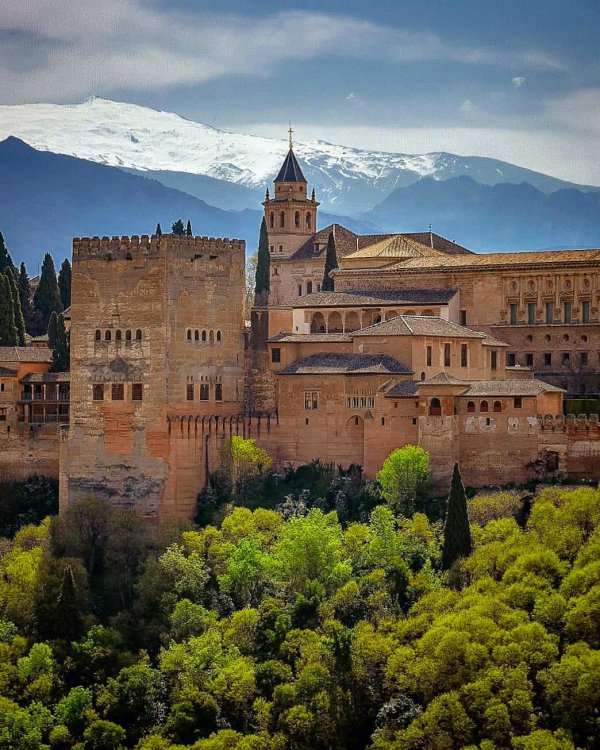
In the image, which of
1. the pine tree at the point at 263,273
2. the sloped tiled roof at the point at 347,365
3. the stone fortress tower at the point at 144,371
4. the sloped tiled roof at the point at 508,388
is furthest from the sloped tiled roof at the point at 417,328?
the pine tree at the point at 263,273

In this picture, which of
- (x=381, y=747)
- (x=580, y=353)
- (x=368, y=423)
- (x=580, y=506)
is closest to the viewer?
(x=381, y=747)

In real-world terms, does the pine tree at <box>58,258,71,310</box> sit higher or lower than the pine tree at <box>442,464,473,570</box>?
higher

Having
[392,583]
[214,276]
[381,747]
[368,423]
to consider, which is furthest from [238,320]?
[381,747]

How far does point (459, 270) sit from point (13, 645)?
79.3ft

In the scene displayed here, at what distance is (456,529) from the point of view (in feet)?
181

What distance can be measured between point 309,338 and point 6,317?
48.2ft

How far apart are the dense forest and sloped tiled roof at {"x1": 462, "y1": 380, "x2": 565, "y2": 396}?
10.5ft

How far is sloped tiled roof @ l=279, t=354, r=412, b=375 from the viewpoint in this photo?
200 feet

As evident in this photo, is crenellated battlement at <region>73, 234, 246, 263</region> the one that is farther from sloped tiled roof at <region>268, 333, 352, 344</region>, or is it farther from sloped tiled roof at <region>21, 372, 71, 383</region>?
sloped tiled roof at <region>21, 372, 71, 383</region>

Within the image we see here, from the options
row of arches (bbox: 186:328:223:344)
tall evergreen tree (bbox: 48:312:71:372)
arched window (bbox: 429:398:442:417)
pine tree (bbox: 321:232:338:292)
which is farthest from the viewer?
pine tree (bbox: 321:232:338:292)

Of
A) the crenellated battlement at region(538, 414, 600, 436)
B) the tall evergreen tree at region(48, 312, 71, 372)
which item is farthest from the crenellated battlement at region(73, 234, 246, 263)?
the crenellated battlement at region(538, 414, 600, 436)

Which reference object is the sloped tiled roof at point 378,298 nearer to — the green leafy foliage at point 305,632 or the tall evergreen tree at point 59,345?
the tall evergreen tree at point 59,345

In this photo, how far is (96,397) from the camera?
6291cm

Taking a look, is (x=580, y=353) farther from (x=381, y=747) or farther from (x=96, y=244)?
(x=381, y=747)
